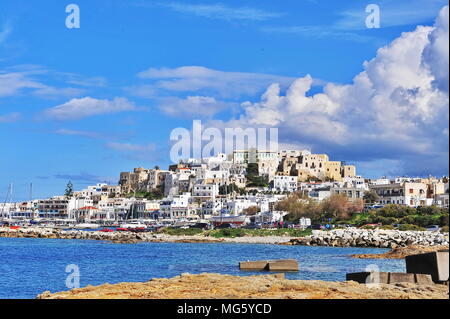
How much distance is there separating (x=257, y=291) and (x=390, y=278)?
13.9 feet

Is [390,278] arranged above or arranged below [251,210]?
below

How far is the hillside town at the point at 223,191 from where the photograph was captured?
392ft

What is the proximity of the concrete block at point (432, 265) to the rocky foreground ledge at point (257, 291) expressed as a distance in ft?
1.22

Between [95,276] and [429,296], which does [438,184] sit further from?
[429,296]

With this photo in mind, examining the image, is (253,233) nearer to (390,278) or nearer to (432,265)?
(390,278)

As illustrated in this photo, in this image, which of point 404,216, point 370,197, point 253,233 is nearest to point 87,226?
point 370,197

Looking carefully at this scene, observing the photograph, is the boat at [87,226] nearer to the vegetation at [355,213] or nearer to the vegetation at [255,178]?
the vegetation at [255,178]

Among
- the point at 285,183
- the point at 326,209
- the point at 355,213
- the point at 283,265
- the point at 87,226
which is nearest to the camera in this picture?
the point at 283,265

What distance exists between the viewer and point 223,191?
5955 inches

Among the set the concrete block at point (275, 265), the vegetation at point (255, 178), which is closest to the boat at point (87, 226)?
the vegetation at point (255, 178)

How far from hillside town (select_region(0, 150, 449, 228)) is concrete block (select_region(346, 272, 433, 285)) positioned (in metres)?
84.5

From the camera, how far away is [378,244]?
5656 centimetres
